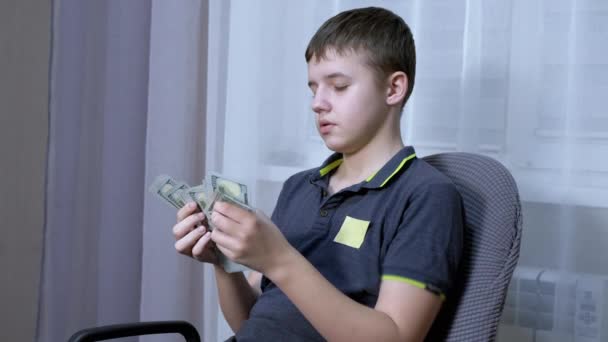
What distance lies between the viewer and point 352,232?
1.17 m

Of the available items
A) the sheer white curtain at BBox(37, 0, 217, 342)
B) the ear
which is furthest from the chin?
the sheer white curtain at BBox(37, 0, 217, 342)

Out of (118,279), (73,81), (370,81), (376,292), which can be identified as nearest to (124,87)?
(73,81)

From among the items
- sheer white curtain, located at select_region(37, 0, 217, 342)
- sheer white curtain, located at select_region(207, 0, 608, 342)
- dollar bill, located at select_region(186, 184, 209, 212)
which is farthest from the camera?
sheer white curtain, located at select_region(37, 0, 217, 342)

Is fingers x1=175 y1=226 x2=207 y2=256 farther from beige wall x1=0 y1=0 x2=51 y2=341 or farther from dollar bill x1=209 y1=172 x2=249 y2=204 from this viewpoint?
beige wall x1=0 y1=0 x2=51 y2=341

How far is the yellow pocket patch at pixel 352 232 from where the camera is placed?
1.16 metres

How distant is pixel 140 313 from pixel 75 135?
62cm

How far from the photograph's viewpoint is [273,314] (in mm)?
1205

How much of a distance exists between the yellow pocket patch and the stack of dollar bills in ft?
0.60

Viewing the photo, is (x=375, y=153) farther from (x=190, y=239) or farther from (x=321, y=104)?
(x=190, y=239)

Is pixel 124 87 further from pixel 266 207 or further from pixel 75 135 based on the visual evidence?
pixel 266 207

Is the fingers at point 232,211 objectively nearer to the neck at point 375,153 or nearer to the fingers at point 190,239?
the fingers at point 190,239

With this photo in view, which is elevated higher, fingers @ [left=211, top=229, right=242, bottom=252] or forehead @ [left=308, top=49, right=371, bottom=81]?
forehead @ [left=308, top=49, right=371, bottom=81]

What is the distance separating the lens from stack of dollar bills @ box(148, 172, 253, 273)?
1097 millimetres

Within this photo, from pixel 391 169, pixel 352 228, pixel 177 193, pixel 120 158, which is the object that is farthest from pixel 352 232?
pixel 120 158
